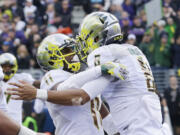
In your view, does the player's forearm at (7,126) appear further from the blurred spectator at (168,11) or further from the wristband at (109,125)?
the blurred spectator at (168,11)

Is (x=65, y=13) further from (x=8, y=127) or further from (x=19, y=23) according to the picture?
(x=8, y=127)

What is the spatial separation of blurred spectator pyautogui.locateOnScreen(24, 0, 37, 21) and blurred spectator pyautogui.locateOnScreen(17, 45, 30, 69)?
2491 mm

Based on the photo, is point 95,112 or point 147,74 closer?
point 147,74

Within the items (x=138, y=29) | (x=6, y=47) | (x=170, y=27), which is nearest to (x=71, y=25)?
(x=138, y=29)

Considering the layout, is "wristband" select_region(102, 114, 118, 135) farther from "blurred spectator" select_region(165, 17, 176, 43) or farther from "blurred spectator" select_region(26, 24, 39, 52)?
"blurred spectator" select_region(26, 24, 39, 52)

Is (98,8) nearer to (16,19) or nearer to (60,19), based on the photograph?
(60,19)

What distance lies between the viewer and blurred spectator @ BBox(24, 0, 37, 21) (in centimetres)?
1595

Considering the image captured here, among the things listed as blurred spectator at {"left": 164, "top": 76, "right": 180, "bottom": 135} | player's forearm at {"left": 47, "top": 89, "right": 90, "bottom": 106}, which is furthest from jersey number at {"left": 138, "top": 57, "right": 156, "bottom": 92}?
blurred spectator at {"left": 164, "top": 76, "right": 180, "bottom": 135}

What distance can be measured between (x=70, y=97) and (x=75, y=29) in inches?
448

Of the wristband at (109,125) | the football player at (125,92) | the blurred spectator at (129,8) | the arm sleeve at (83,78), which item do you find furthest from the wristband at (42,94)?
the blurred spectator at (129,8)

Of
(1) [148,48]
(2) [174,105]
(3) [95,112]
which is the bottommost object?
(2) [174,105]

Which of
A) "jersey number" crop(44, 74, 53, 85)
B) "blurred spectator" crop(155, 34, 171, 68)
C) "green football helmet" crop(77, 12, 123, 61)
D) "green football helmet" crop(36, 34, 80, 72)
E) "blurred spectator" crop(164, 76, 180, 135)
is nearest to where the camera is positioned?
"green football helmet" crop(77, 12, 123, 61)

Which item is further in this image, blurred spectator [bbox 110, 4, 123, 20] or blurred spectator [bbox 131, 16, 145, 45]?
blurred spectator [bbox 110, 4, 123, 20]

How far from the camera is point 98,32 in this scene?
4844 millimetres
